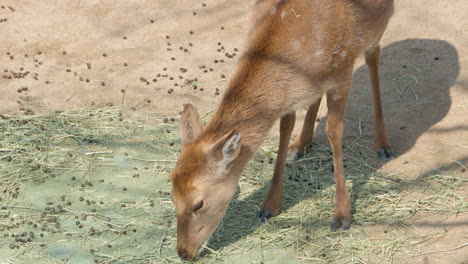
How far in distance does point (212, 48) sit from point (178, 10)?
1103 millimetres

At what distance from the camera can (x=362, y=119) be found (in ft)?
25.8

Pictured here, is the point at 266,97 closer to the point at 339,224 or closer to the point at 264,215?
the point at 264,215

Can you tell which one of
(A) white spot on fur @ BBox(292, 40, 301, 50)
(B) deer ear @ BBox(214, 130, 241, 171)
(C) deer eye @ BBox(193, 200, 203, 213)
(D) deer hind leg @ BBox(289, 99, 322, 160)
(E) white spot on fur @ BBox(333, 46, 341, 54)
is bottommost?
(D) deer hind leg @ BBox(289, 99, 322, 160)

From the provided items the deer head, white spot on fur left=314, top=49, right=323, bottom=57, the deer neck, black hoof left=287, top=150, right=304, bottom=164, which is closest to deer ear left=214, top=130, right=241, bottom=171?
the deer head

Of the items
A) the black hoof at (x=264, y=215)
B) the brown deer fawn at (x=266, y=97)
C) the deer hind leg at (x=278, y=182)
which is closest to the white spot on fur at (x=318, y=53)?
the brown deer fawn at (x=266, y=97)

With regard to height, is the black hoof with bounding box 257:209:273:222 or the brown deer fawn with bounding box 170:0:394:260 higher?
the brown deer fawn with bounding box 170:0:394:260

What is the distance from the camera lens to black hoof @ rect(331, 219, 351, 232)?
20.5ft

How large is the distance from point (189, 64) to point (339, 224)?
3546 millimetres

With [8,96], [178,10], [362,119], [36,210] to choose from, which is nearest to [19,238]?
[36,210]

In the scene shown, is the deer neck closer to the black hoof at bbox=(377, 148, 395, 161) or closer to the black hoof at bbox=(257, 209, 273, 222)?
the black hoof at bbox=(257, 209, 273, 222)

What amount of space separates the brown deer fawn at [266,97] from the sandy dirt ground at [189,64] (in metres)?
1.47

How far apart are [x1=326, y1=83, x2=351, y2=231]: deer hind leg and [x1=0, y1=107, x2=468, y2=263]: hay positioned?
4.7 inches

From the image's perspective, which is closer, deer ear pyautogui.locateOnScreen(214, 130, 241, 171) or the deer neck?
deer ear pyautogui.locateOnScreen(214, 130, 241, 171)

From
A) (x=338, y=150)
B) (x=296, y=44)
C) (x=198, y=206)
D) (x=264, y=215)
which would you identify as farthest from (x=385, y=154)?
(x=198, y=206)
